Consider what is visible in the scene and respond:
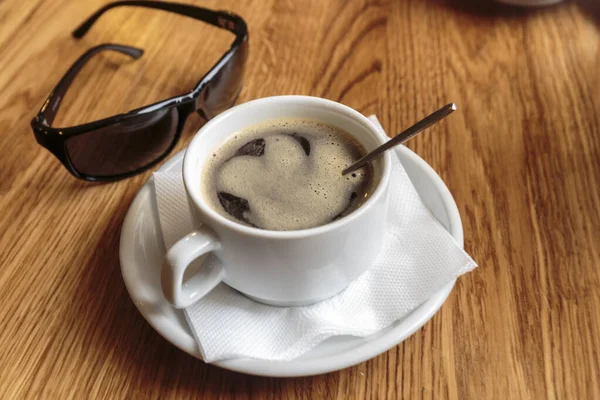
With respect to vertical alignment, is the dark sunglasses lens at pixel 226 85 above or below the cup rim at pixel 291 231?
below

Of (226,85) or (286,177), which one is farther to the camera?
(226,85)

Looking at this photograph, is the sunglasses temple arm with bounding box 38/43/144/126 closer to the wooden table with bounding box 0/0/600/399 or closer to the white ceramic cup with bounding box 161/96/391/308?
the wooden table with bounding box 0/0/600/399

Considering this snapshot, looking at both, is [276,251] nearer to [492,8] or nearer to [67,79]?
[67,79]

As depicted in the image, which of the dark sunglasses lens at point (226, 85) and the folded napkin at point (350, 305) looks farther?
the dark sunglasses lens at point (226, 85)

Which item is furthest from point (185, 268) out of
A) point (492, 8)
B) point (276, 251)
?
point (492, 8)

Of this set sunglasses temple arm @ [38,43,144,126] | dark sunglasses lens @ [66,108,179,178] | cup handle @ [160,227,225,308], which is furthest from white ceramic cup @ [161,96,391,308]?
sunglasses temple arm @ [38,43,144,126]

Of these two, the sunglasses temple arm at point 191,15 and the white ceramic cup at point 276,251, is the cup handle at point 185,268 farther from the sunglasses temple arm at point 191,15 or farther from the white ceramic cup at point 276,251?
the sunglasses temple arm at point 191,15

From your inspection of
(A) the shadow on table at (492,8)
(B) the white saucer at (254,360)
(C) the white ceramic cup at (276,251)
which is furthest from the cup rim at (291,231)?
(A) the shadow on table at (492,8)
